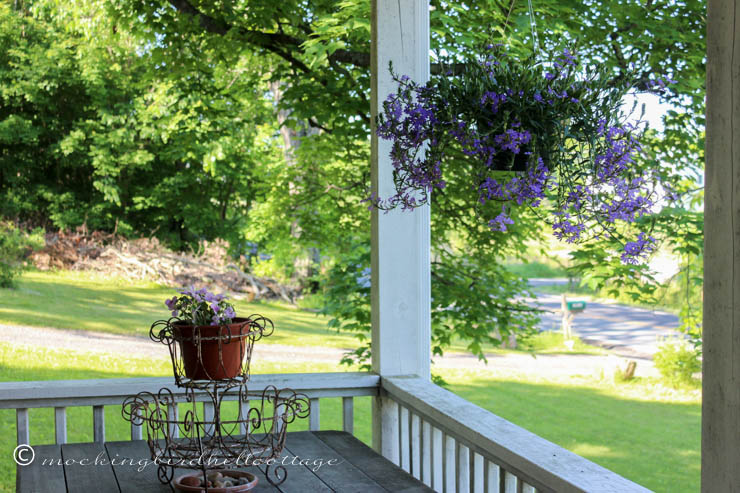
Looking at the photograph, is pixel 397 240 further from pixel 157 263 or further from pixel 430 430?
pixel 157 263

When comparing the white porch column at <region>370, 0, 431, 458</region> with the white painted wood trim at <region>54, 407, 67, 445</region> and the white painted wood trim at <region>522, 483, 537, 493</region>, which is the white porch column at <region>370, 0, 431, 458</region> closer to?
the white painted wood trim at <region>522, 483, 537, 493</region>

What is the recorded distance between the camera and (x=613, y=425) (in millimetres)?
7148

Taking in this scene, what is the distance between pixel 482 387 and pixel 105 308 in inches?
152

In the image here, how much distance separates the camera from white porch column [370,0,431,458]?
1.95 metres

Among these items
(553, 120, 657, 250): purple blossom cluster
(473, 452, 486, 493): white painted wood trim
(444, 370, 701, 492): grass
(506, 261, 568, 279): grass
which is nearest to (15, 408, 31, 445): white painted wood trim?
(473, 452, 486, 493): white painted wood trim

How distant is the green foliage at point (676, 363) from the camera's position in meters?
7.11

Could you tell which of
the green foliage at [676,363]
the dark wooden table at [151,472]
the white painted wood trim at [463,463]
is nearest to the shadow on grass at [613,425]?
the green foliage at [676,363]

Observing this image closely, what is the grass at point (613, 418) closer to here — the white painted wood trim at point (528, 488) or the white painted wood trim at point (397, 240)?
the white painted wood trim at point (397, 240)

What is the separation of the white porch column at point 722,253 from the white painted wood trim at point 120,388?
1.18 metres

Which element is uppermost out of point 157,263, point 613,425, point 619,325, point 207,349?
point 207,349

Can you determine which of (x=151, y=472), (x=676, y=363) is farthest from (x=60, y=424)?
(x=676, y=363)

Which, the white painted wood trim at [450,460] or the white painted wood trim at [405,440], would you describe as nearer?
the white painted wood trim at [450,460]

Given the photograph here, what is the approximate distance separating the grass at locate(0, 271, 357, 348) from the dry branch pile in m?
0.11

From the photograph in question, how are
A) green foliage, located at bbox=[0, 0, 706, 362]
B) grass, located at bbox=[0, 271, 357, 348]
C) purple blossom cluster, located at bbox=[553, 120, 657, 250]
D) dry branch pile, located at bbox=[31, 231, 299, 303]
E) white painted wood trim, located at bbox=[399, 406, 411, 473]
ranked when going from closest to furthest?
purple blossom cluster, located at bbox=[553, 120, 657, 250] → white painted wood trim, located at bbox=[399, 406, 411, 473] → green foliage, located at bbox=[0, 0, 706, 362] → grass, located at bbox=[0, 271, 357, 348] → dry branch pile, located at bbox=[31, 231, 299, 303]
